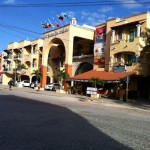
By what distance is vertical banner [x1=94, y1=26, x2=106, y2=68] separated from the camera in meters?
44.2

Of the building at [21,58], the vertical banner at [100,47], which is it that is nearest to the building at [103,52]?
the vertical banner at [100,47]

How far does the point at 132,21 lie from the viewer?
38.7 metres

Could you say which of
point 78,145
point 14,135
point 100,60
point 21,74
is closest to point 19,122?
point 14,135

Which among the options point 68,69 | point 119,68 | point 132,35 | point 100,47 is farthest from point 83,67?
point 132,35

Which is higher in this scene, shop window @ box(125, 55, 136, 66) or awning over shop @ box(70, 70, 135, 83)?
shop window @ box(125, 55, 136, 66)

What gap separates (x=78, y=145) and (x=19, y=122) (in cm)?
426

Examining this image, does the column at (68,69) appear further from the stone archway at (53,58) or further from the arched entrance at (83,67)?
the stone archway at (53,58)

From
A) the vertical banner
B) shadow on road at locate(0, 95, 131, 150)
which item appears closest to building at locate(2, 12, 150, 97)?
the vertical banner

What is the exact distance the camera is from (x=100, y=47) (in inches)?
1770

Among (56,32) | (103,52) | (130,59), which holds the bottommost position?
(130,59)

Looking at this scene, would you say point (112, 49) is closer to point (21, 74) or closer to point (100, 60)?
point (100, 60)

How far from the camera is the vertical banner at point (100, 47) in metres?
44.2

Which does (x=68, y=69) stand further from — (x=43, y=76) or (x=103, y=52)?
(x=43, y=76)

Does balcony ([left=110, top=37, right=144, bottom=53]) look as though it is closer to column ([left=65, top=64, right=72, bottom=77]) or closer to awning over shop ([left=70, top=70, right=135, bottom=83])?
awning over shop ([left=70, top=70, right=135, bottom=83])
